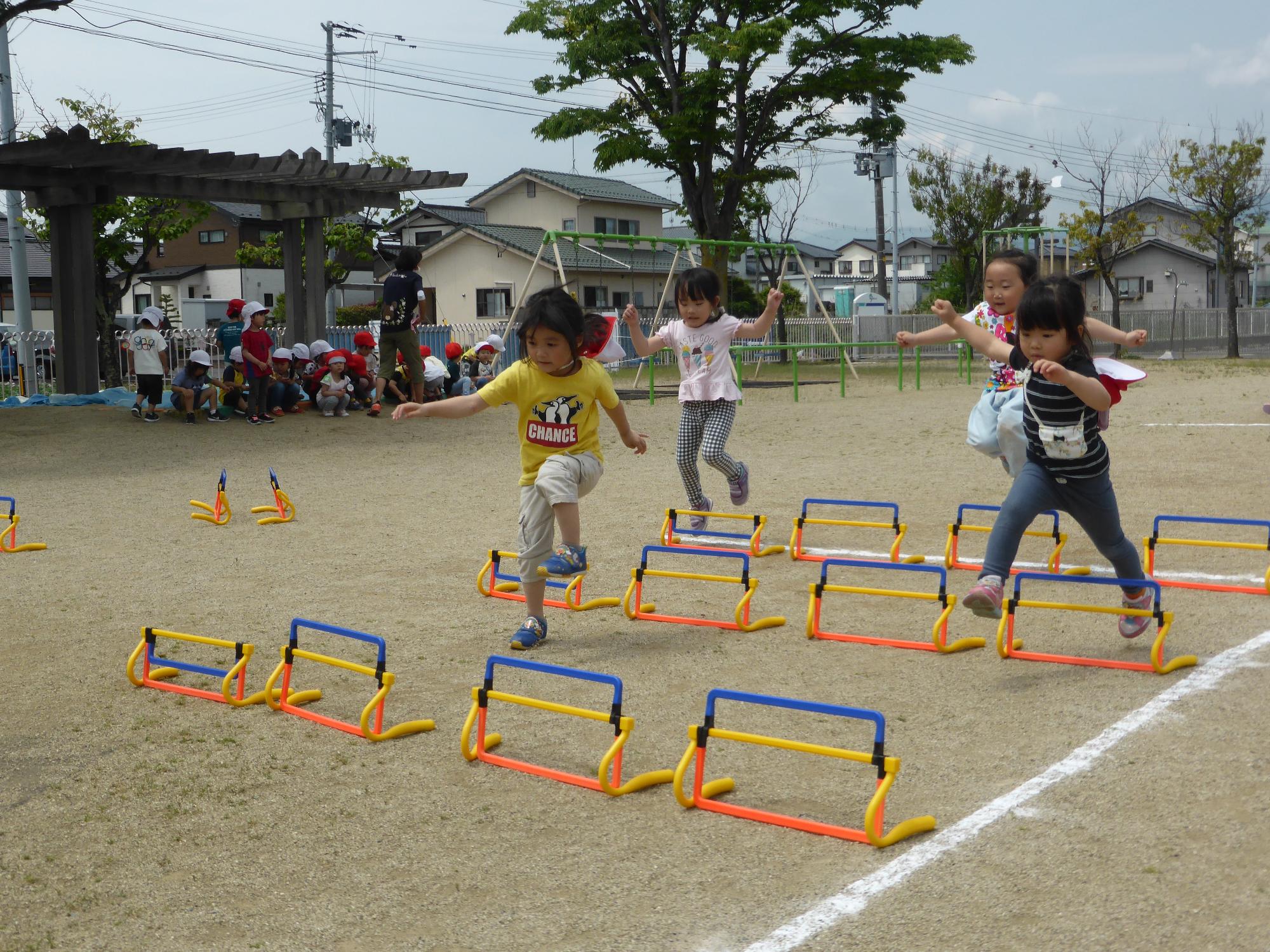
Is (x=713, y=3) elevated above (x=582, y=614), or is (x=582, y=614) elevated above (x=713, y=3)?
(x=713, y=3)

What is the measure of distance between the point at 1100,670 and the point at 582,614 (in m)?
2.41

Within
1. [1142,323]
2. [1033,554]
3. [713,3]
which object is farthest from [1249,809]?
[1142,323]

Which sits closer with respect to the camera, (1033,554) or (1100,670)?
(1100,670)

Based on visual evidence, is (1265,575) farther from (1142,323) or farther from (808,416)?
(1142,323)

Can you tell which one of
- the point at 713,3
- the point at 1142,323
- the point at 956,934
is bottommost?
the point at 956,934

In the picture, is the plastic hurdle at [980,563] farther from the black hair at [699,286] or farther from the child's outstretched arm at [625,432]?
the black hair at [699,286]

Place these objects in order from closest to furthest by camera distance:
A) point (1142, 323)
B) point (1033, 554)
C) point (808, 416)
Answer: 1. point (1033, 554)
2. point (808, 416)
3. point (1142, 323)

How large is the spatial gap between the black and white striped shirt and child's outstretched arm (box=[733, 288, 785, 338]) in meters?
2.81

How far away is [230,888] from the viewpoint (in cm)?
298

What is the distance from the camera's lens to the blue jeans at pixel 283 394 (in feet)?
54.0

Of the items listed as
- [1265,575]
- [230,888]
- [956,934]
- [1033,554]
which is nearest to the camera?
[956,934]

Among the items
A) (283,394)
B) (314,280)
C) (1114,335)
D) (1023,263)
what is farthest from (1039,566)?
(314,280)

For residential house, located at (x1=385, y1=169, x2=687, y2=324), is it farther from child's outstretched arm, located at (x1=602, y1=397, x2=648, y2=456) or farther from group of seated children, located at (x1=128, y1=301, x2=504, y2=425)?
child's outstretched arm, located at (x1=602, y1=397, x2=648, y2=456)

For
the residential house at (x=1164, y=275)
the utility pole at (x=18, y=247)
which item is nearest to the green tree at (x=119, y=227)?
the utility pole at (x=18, y=247)
